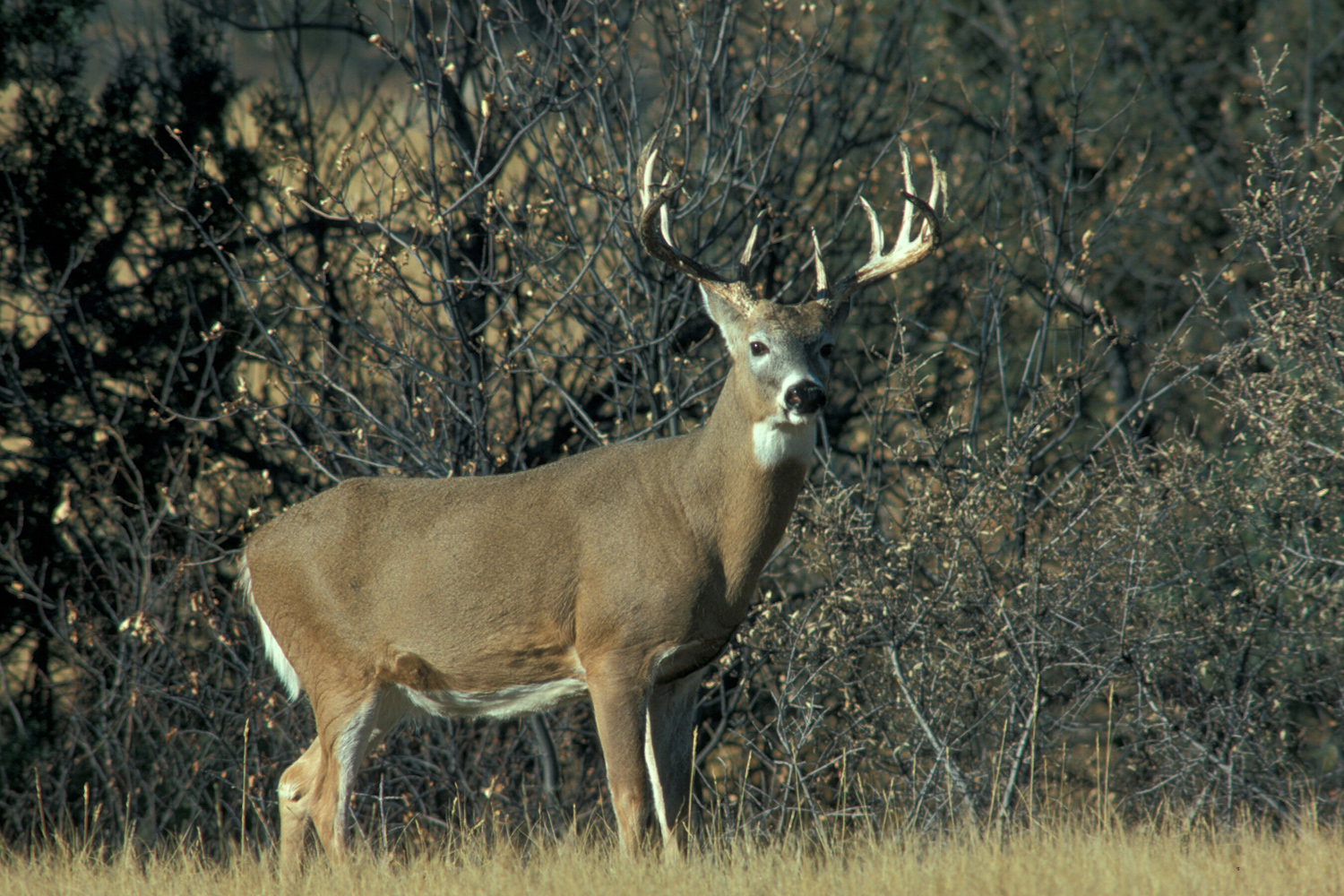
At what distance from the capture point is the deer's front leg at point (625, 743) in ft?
17.3

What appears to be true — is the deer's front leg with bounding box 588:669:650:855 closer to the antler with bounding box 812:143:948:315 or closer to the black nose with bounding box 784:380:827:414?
the black nose with bounding box 784:380:827:414

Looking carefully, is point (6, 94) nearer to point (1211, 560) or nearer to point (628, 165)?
point (628, 165)

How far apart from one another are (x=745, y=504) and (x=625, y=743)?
0.99 m

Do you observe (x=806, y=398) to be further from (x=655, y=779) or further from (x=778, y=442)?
(x=655, y=779)

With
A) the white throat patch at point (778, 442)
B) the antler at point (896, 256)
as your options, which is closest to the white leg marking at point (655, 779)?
the white throat patch at point (778, 442)

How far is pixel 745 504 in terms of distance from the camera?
5414mm

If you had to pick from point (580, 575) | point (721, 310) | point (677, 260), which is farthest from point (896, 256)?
point (580, 575)

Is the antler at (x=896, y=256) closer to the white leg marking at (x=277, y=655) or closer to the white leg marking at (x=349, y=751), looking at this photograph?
the white leg marking at (x=349, y=751)

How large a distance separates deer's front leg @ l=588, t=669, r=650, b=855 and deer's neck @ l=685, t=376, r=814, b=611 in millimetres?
526

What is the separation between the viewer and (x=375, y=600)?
574 centimetres

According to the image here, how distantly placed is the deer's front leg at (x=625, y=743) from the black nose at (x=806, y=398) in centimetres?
118

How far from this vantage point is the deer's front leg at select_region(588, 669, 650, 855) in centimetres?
526

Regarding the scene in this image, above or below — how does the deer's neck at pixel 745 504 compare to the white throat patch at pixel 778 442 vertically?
below

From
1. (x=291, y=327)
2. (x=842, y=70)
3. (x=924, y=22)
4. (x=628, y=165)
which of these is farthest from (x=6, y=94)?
(x=924, y=22)
